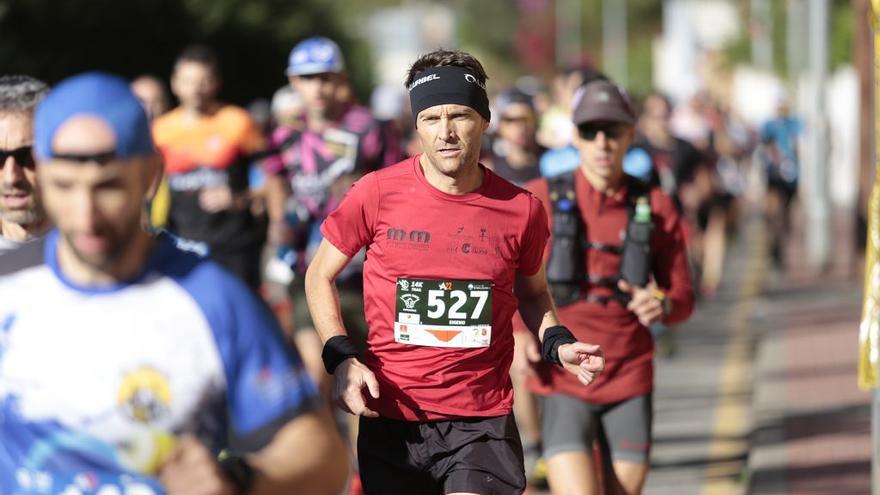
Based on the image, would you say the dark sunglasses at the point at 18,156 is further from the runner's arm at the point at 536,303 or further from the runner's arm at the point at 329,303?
the runner's arm at the point at 536,303

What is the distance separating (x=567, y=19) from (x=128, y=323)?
103384 millimetres

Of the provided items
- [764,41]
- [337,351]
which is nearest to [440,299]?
[337,351]

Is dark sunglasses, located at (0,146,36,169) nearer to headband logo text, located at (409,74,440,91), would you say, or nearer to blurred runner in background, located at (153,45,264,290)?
headband logo text, located at (409,74,440,91)

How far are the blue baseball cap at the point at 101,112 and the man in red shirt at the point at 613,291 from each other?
140 inches

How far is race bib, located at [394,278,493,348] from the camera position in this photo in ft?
16.8

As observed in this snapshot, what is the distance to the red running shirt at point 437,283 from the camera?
5.14 metres

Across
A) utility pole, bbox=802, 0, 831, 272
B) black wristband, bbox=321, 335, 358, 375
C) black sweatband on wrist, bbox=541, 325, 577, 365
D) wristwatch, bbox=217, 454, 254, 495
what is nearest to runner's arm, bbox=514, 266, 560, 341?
black sweatband on wrist, bbox=541, 325, 577, 365

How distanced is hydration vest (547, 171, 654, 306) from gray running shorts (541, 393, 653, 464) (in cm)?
41

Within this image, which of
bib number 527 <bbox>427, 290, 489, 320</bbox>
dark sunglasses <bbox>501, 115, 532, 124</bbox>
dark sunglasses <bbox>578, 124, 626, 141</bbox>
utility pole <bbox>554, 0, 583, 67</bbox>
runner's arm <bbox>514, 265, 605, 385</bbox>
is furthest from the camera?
utility pole <bbox>554, 0, 583, 67</bbox>

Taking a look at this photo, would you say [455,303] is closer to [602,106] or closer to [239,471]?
[602,106]

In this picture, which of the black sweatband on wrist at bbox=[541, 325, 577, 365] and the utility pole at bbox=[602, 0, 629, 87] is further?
the utility pole at bbox=[602, 0, 629, 87]

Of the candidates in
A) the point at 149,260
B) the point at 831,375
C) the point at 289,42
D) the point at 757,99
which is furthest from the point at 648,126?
the point at 757,99

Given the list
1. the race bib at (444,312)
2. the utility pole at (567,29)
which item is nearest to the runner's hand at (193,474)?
the race bib at (444,312)

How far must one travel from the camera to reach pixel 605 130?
6.70m
